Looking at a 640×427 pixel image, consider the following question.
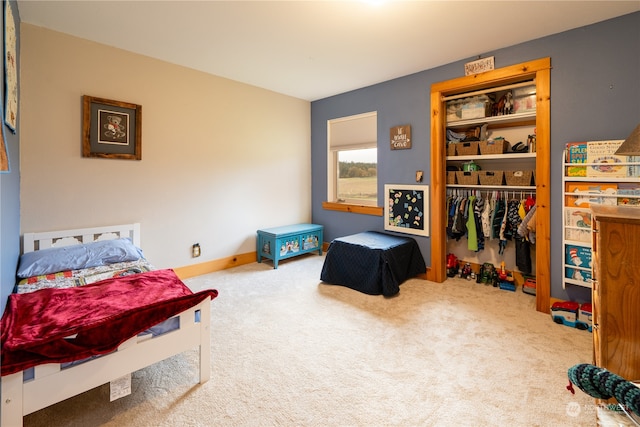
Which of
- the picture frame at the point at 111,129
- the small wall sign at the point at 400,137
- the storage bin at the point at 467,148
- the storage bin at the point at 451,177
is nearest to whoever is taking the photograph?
the picture frame at the point at 111,129

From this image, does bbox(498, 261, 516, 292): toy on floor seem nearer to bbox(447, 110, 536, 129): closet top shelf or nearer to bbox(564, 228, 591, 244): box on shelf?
bbox(564, 228, 591, 244): box on shelf

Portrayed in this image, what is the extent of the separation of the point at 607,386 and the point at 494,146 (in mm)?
2808

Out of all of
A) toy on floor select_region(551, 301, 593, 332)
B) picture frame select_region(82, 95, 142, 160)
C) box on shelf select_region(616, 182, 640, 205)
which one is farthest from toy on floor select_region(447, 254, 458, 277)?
picture frame select_region(82, 95, 142, 160)

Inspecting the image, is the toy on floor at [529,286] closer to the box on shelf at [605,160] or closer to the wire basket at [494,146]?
the box on shelf at [605,160]

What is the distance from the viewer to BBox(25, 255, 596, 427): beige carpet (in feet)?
5.01

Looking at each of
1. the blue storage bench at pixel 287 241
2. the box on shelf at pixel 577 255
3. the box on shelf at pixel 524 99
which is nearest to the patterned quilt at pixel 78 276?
the blue storage bench at pixel 287 241

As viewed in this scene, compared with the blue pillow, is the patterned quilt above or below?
below

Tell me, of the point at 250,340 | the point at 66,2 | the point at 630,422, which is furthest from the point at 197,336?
the point at 66,2

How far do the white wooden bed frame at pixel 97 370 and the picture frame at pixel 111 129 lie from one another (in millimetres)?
2156

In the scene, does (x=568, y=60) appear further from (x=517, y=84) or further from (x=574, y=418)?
(x=574, y=418)

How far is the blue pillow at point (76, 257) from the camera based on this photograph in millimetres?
2289

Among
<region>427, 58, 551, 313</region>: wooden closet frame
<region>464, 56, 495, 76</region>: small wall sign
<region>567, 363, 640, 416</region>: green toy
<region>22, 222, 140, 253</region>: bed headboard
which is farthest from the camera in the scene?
<region>464, 56, 495, 76</region>: small wall sign

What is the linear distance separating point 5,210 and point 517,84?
4.16 metres

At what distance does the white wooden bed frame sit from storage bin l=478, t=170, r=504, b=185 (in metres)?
3.01
